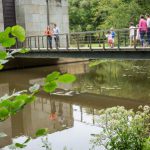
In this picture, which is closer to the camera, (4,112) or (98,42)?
(4,112)

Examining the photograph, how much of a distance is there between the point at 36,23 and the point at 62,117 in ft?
59.6

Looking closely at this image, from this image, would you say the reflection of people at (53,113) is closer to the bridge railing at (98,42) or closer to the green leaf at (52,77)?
the bridge railing at (98,42)

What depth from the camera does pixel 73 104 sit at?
16.7m

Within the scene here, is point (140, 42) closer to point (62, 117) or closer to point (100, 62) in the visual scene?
point (62, 117)

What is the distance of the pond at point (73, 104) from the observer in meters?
11.4

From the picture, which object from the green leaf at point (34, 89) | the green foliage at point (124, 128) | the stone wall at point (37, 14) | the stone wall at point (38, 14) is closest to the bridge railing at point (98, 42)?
the stone wall at point (38, 14)

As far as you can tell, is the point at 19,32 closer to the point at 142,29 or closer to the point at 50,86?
the point at 50,86

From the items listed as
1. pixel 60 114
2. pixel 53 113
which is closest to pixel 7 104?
pixel 60 114

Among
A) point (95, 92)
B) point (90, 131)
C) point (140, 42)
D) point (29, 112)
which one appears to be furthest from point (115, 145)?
point (95, 92)

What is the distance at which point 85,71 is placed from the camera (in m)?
28.5

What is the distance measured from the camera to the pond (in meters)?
11.4

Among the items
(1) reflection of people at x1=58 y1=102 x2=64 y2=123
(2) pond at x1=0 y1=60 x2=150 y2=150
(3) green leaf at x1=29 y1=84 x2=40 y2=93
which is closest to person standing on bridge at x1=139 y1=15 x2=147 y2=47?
(2) pond at x1=0 y1=60 x2=150 y2=150

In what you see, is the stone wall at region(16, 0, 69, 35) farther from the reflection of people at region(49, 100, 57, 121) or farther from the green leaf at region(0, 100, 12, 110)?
the green leaf at region(0, 100, 12, 110)

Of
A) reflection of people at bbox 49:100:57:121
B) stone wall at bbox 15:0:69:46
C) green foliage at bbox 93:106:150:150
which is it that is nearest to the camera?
green foliage at bbox 93:106:150:150
